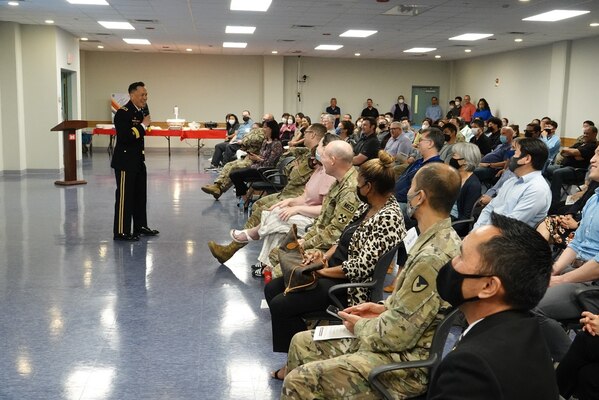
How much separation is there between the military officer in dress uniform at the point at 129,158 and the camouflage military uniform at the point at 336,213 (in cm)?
292

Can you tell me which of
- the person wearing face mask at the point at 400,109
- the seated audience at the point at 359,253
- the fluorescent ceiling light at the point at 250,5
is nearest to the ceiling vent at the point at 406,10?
the fluorescent ceiling light at the point at 250,5

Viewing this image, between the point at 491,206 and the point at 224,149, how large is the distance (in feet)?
31.5

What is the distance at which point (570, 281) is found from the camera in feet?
9.92

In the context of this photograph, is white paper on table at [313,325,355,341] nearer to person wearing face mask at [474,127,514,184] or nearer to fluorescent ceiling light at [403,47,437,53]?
person wearing face mask at [474,127,514,184]

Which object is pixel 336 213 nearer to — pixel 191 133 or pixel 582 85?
pixel 582 85

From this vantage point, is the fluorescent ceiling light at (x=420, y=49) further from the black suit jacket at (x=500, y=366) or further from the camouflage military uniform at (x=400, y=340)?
the black suit jacket at (x=500, y=366)

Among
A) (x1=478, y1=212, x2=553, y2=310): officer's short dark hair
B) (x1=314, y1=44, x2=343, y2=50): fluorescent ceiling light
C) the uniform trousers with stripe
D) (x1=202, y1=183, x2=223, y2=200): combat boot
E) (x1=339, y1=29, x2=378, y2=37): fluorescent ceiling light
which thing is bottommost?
(x1=202, y1=183, x2=223, y2=200): combat boot

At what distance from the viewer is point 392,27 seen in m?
12.3

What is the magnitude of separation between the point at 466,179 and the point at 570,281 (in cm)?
204

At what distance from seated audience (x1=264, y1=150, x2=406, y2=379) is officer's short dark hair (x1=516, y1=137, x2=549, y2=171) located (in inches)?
53.5

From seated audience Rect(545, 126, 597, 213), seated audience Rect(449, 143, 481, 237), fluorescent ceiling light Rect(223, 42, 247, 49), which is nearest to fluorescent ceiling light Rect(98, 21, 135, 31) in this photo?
fluorescent ceiling light Rect(223, 42, 247, 49)

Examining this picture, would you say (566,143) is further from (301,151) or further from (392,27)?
(301,151)

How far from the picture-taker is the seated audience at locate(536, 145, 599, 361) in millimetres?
2768

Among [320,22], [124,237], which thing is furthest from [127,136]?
[320,22]
